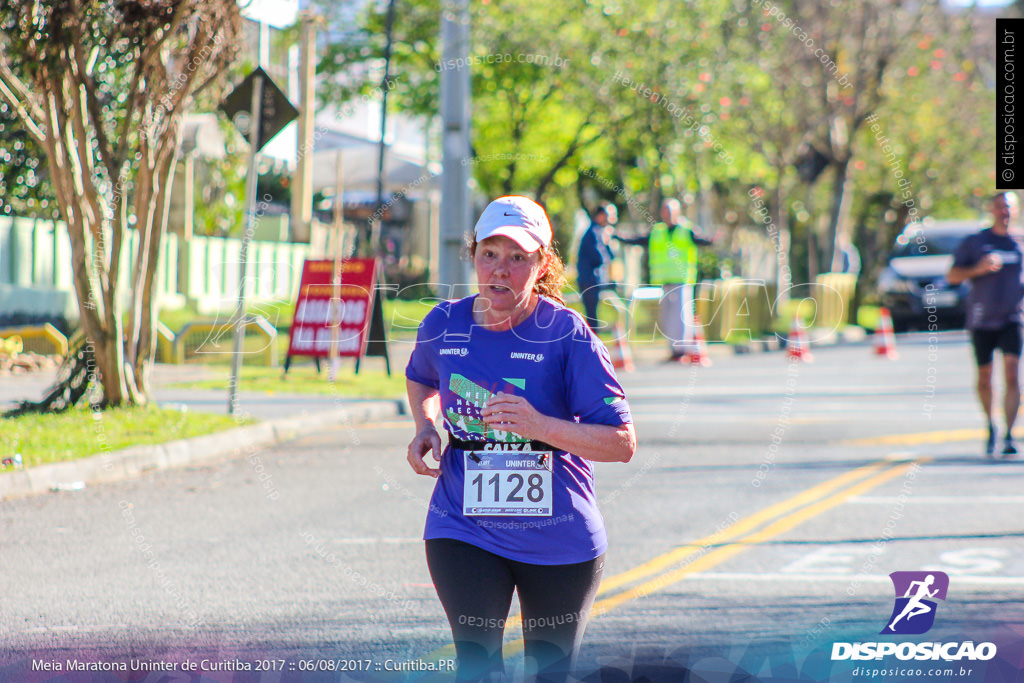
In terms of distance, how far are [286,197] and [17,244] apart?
22026 mm

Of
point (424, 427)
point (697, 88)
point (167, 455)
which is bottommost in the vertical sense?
point (167, 455)

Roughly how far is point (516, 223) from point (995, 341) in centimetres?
732

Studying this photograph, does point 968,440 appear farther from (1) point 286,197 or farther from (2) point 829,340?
(1) point 286,197

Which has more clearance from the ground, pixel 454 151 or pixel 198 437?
pixel 454 151

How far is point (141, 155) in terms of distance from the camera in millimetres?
10789

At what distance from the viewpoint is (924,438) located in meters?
11.0

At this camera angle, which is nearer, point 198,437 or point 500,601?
point 500,601

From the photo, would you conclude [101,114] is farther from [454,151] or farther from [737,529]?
[737,529]

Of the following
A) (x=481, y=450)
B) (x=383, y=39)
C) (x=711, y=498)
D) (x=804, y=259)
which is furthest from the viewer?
(x=804, y=259)

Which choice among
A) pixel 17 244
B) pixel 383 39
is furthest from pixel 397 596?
pixel 383 39

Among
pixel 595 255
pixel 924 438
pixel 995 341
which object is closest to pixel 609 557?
pixel 995 341

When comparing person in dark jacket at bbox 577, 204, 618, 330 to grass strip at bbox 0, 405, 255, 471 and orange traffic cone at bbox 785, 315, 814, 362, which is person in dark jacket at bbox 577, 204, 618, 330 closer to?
orange traffic cone at bbox 785, 315, 814, 362

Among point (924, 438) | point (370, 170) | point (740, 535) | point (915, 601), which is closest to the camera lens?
point (915, 601)

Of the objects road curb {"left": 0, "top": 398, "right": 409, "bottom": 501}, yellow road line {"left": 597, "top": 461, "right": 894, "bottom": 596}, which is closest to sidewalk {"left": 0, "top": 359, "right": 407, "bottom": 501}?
road curb {"left": 0, "top": 398, "right": 409, "bottom": 501}
